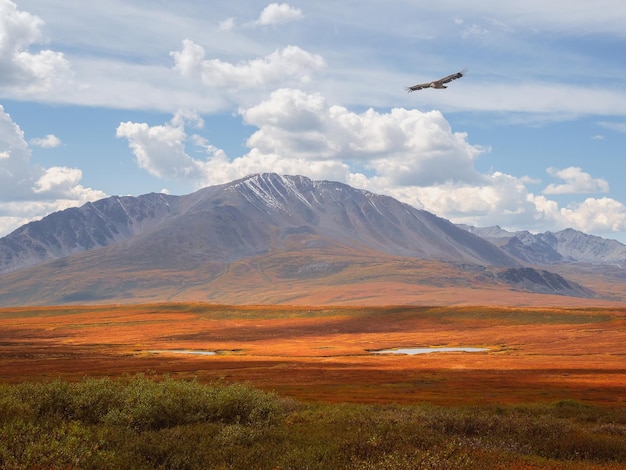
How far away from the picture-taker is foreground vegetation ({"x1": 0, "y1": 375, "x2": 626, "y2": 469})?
22266mm

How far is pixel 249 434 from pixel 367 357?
8763 centimetres

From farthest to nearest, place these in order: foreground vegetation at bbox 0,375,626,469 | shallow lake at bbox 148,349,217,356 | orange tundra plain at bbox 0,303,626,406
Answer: shallow lake at bbox 148,349,217,356
orange tundra plain at bbox 0,303,626,406
foreground vegetation at bbox 0,375,626,469

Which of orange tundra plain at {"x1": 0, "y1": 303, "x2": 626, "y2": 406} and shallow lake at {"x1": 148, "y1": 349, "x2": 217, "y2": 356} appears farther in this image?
shallow lake at {"x1": 148, "y1": 349, "x2": 217, "y2": 356}

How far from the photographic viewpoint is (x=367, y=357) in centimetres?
11406

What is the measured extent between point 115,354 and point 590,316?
471 feet

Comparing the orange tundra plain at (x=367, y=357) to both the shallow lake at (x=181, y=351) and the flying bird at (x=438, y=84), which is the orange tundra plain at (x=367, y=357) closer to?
the shallow lake at (x=181, y=351)

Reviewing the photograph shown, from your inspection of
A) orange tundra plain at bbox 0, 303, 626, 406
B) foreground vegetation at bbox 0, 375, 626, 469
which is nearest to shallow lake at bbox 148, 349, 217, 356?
orange tundra plain at bbox 0, 303, 626, 406

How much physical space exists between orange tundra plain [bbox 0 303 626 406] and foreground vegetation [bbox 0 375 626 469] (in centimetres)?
1921

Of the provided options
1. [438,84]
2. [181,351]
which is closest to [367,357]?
[181,351]

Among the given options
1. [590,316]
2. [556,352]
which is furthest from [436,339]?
[590,316]

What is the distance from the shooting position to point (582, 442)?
2917 centimetres

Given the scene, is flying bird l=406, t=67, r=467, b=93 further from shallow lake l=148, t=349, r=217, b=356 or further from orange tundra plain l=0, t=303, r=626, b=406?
shallow lake l=148, t=349, r=217, b=356

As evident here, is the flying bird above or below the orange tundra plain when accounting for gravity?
above

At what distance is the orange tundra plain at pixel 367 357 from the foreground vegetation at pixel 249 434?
756 inches
